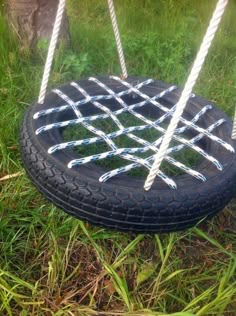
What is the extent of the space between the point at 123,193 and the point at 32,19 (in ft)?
4.93

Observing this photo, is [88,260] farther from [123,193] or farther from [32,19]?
[32,19]

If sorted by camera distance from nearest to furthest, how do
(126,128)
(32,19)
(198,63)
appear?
1. (198,63)
2. (126,128)
3. (32,19)

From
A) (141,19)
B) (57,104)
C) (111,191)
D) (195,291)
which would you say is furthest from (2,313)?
(141,19)

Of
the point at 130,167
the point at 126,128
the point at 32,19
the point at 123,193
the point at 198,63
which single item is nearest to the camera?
the point at 198,63

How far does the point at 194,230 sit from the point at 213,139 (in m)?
0.37

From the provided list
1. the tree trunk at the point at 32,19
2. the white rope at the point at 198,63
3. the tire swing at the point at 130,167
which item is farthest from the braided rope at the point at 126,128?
the tree trunk at the point at 32,19

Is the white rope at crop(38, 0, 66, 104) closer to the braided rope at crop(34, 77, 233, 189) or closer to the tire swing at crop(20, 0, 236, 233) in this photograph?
the tire swing at crop(20, 0, 236, 233)

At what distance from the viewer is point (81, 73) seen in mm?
2480

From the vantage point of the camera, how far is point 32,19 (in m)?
2.52

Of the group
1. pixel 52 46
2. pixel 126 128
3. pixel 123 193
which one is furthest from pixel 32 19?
pixel 123 193

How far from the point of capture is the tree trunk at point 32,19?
2.50m

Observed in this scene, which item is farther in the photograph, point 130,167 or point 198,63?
point 130,167

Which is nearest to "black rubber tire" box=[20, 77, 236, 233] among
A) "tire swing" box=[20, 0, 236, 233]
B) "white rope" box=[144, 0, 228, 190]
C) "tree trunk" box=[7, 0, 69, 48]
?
"tire swing" box=[20, 0, 236, 233]

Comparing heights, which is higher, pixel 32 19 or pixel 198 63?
pixel 198 63
